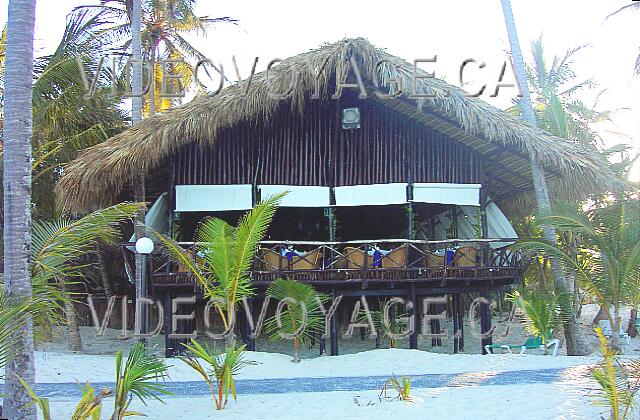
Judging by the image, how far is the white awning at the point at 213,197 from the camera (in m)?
10.3

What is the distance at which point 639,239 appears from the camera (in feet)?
26.8

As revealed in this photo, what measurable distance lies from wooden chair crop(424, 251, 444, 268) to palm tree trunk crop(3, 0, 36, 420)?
6138 millimetres

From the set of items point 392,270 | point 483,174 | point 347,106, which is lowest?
point 392,270

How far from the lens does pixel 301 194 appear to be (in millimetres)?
10359

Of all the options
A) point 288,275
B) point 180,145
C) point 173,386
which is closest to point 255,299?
point 288,275

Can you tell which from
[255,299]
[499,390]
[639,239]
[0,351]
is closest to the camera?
[0,351]

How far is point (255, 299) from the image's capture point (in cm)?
1022

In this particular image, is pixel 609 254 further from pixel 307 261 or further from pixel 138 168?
pixel 138 168

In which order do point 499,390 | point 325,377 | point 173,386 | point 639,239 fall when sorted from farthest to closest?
1. point 639,239
2. point 325,377
3. point 173,386
4. point 499,390

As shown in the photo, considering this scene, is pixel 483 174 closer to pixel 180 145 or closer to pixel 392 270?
pixel 392 270

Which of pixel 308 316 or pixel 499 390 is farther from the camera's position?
pixel 308 316

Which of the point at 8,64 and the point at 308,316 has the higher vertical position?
the point at 8,64

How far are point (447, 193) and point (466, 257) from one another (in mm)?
1262

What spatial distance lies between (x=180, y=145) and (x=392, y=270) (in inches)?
149
